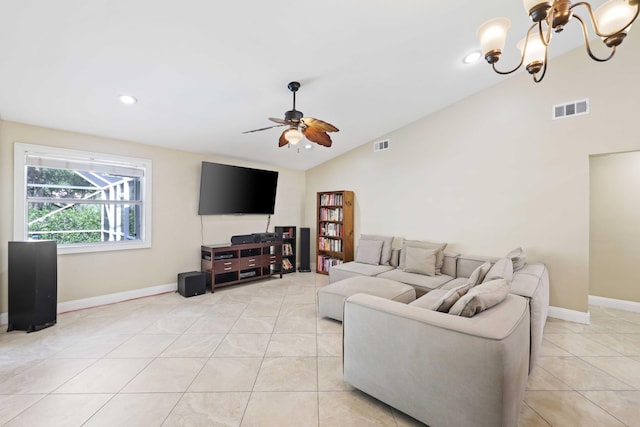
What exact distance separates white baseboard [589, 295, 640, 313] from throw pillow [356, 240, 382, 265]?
3.06 meters

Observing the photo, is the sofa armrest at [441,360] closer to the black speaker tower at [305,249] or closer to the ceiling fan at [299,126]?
the ceiling fan at [299,126]

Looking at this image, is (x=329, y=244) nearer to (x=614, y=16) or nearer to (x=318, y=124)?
(x=318, y=124)

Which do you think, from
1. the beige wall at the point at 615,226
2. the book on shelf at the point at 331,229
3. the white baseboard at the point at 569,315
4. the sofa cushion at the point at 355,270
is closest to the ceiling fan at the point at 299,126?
the sofa cushion at the point at 355,270

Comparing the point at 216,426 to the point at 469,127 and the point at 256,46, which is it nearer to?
the point at 256,46

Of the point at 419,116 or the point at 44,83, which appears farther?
the point at 419,116

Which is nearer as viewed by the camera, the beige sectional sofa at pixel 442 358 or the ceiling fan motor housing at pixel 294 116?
the beige sectional sofa at pixel 442 358

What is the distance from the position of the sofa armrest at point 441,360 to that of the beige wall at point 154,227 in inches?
141

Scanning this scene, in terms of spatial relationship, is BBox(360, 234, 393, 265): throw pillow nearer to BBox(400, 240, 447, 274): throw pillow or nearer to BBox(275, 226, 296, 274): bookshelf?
BBox(400, 240, 447, 274): throw pillow

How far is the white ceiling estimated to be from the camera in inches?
77.3

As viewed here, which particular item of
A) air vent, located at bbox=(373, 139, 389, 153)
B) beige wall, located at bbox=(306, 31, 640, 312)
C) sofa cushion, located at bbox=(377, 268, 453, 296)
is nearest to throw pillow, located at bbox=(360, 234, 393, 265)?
beige wall, located at bbox=(306, 31, 640, 312)

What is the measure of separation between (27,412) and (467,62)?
4.93 metres

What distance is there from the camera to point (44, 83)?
249 centimetres

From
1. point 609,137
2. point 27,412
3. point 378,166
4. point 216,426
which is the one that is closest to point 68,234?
point 27,412

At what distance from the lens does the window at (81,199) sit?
318 centimetres
